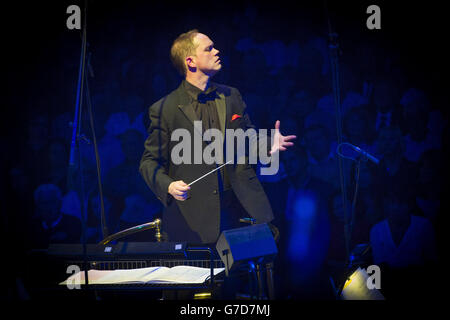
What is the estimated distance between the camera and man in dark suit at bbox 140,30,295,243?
2857 millimetres

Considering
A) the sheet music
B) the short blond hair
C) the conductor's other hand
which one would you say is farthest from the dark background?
the sheet music

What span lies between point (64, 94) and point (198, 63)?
5.45 ft

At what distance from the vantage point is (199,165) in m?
2.90

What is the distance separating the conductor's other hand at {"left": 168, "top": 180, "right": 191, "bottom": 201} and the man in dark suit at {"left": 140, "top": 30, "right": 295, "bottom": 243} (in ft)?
0.78

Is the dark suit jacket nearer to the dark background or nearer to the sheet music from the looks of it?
the sheet music

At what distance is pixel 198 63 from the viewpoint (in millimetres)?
2936

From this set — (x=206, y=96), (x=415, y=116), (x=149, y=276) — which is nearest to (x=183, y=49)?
(x=206, y=96)

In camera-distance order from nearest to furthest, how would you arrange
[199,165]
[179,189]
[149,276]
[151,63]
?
[149,276]
[179,189]
[199,165]
[151,63]

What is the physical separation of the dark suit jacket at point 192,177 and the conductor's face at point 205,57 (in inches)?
7.1

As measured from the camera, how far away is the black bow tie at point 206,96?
295 cm

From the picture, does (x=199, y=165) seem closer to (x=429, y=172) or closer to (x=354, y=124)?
(x=354, y=124)

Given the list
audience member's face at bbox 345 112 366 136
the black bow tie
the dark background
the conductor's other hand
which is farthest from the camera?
audience member's face at bbox 345 112 366 136

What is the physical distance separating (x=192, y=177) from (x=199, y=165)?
102 millimetres
